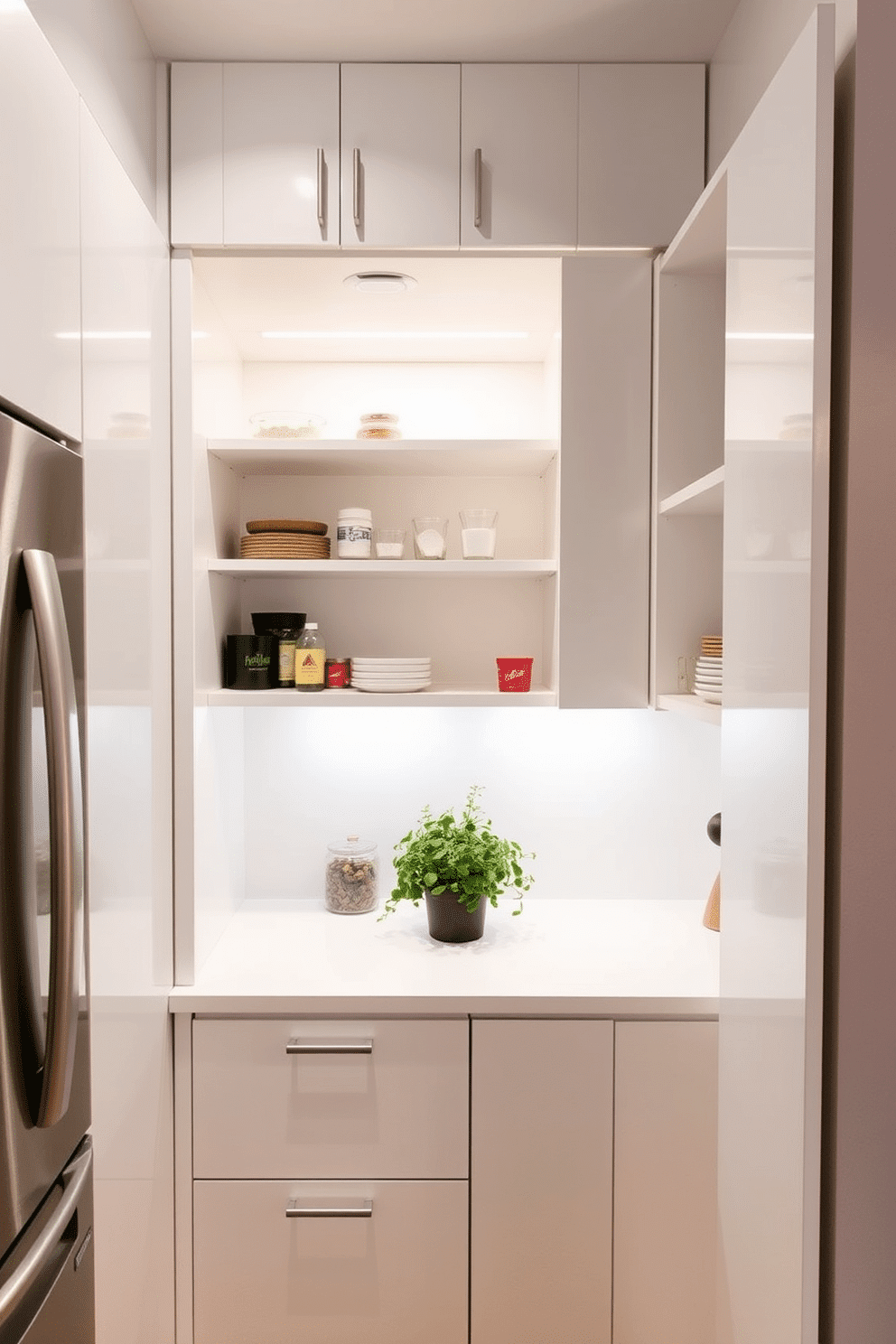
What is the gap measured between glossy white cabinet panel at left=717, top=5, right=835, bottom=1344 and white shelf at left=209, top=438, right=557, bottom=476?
648 mm

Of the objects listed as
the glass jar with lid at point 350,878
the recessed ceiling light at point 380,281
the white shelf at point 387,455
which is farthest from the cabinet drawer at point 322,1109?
the recessed ceiling light at point 380,281

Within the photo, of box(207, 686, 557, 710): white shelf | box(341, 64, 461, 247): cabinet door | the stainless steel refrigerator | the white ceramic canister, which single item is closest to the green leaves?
box(207, 686, 557, 710): white shelf

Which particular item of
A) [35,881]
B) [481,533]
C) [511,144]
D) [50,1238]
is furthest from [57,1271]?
[511,144]

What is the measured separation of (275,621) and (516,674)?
58cm

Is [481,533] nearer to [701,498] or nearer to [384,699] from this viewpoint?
[384,699]

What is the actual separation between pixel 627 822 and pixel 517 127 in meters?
1.63

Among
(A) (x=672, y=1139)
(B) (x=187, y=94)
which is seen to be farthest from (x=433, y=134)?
(A) (x=672, y=1139)

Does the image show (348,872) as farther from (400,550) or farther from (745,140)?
(745,140)

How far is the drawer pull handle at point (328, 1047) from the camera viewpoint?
170 centimetres

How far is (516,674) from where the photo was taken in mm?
1979

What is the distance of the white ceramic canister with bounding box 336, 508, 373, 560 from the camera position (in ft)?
6.59

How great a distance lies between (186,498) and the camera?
1.78 m

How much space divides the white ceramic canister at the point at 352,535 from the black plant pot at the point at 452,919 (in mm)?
789

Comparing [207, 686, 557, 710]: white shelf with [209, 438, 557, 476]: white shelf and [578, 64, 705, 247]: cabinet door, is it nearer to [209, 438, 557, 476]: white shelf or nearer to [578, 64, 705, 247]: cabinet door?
[209, 438, 557, 476]: white shelf
